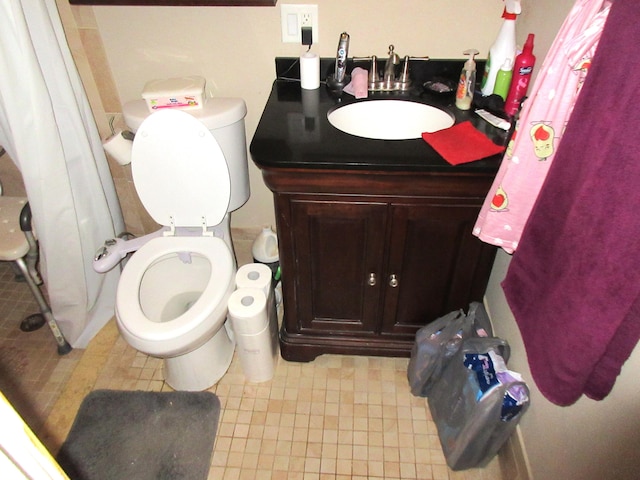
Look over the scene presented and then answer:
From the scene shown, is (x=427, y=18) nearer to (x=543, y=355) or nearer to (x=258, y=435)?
(x=543, y=355)

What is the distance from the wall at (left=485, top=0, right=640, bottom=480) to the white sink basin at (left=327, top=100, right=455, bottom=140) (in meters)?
0.34

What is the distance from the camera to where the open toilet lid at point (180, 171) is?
1.35 metres

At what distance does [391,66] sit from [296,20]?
341mm

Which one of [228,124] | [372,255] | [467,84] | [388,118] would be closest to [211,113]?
[228,124]

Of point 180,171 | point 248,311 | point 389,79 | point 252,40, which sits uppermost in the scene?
point 252,40

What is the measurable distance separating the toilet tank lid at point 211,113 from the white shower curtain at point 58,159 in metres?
0.18

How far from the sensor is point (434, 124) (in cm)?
139

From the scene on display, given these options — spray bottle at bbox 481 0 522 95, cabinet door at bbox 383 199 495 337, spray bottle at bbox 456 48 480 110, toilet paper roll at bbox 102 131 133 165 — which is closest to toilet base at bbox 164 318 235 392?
cabinet door at bbox 383 199 495 337

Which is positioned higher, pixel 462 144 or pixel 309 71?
Result: pixel 309 71

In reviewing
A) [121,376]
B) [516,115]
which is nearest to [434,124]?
[516,115]

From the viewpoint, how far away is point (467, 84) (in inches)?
51.1

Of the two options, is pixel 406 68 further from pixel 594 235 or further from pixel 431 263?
pixel 594 235

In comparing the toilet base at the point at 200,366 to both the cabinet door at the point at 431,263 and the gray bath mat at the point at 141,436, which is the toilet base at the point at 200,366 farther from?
the cabinet door at the point at 431,263

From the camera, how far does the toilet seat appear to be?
1.24 m
